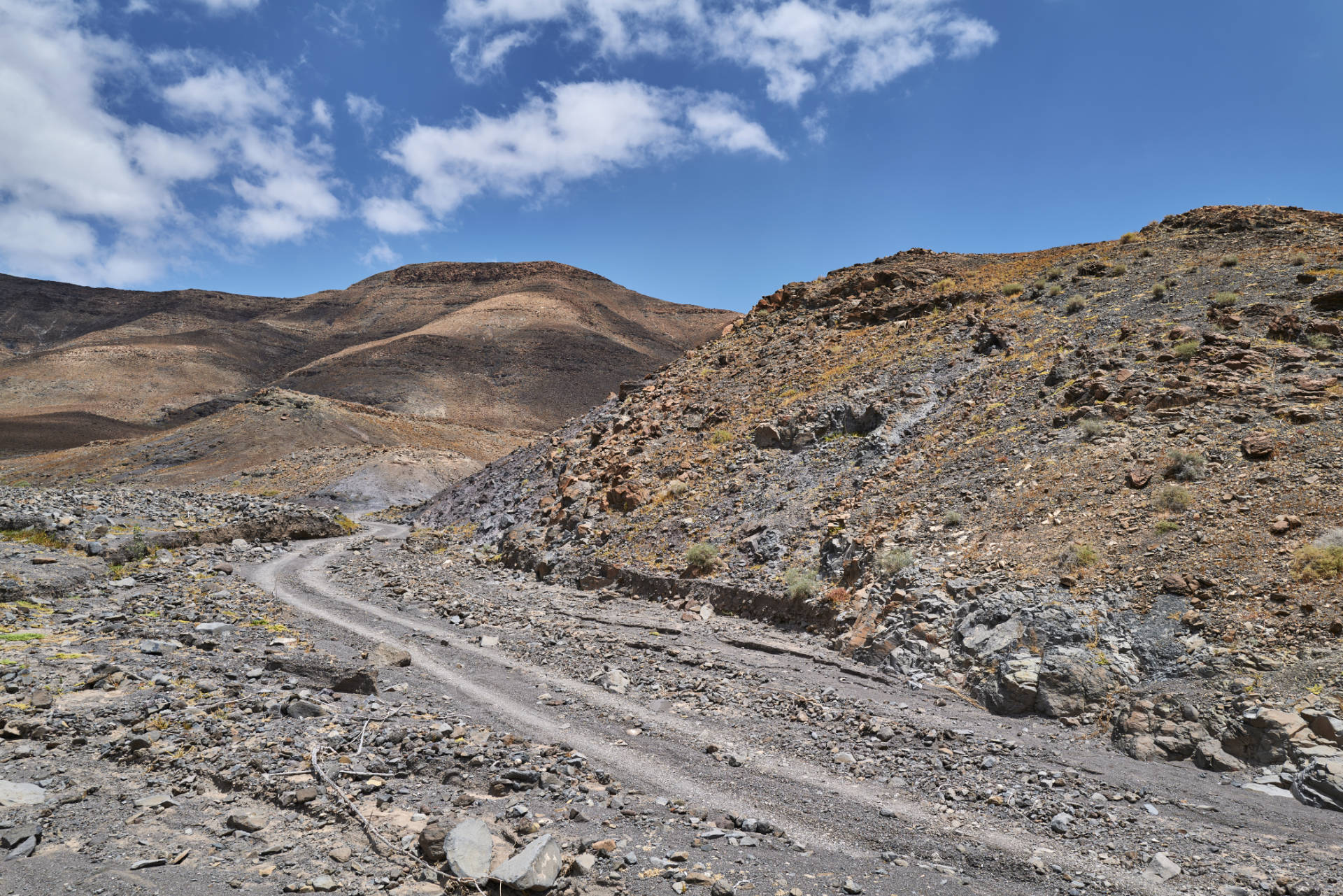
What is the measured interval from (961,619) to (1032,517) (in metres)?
2.82

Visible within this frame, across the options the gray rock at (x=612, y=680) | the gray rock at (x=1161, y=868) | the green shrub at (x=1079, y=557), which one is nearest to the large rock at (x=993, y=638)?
the green shrub at (x=1079, y=557)

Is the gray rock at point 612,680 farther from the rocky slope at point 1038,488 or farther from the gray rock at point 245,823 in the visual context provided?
the gray rock at point 245,823

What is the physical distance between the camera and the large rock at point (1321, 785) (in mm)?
6551

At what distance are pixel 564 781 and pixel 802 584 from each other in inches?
300

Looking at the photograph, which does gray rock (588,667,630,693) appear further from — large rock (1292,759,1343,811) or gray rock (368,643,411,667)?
large rock (1292,759,1343,811)

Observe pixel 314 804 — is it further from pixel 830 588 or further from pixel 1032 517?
pixel 1032 517

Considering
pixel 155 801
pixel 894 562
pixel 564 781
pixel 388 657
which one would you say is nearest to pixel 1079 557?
pixel 894 562

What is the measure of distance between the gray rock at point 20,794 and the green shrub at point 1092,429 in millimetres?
15875

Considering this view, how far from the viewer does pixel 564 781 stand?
7.02m

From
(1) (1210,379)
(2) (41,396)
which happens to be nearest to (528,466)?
(1) (1210,379)

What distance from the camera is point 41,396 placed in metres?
74.8

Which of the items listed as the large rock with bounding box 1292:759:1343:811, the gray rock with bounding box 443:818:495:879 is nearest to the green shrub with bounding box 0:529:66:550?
the gray rock with bounding box 443:818:495:879

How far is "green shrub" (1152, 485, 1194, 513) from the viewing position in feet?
35.5

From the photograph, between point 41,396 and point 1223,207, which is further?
point 41,396
